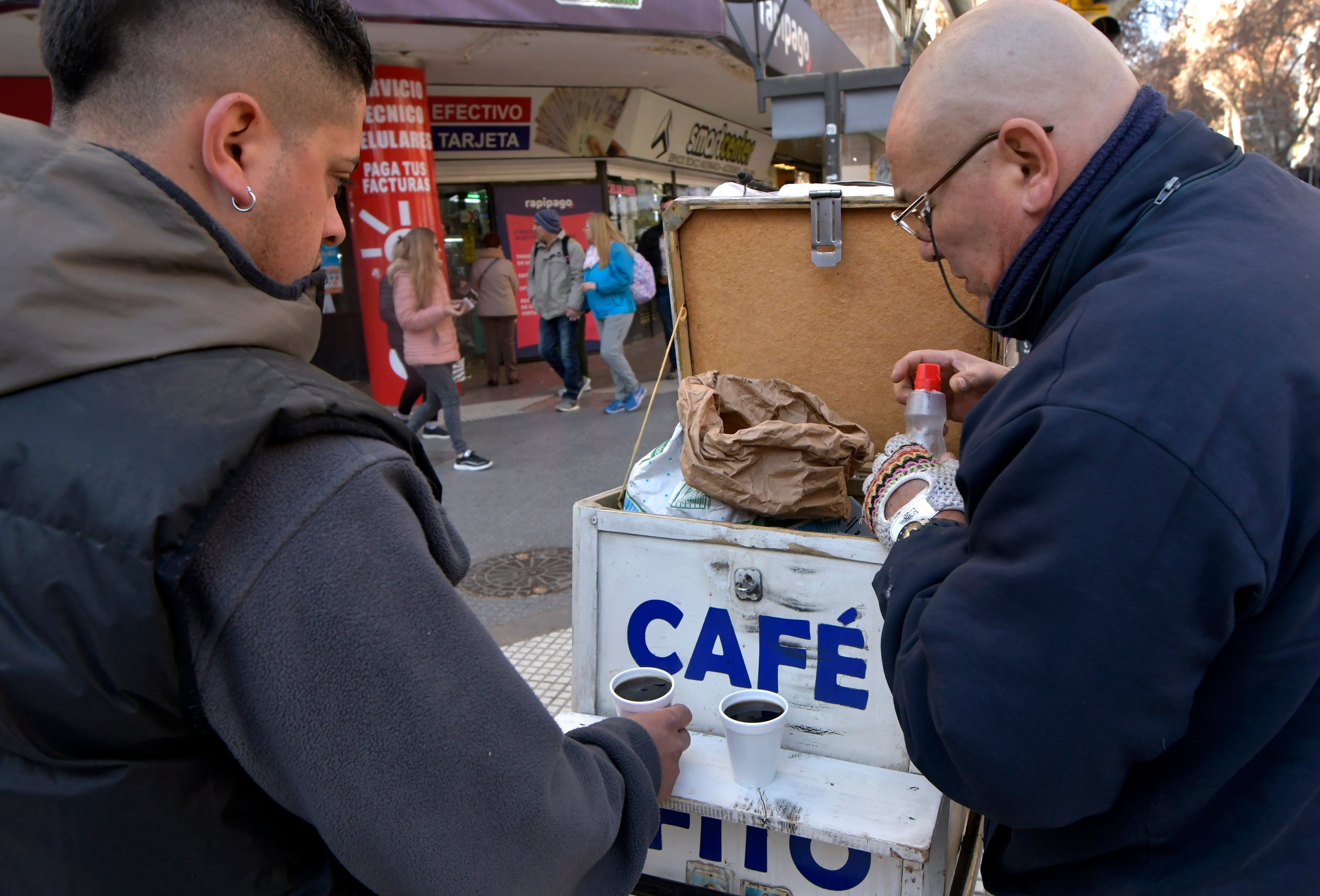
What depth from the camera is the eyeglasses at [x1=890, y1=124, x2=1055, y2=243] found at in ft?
4.15

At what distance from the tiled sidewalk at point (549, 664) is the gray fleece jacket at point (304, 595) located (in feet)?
8.46

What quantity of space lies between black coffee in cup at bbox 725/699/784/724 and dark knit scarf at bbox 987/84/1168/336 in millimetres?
914

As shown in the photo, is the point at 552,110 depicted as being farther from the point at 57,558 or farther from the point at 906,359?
the point at 57,558

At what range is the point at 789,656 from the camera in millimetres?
1861

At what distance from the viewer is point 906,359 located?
2068 millimetres

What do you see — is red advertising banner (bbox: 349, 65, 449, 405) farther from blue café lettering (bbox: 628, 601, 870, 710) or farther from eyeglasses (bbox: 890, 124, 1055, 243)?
eyeglasses (bbox: 890, 124, 1055, 243)

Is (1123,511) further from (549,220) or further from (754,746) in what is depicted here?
(549,220)

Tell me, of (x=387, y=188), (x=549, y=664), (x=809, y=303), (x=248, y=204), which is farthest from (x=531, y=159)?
(x=248, y=204)

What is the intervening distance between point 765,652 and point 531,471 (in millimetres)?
5285

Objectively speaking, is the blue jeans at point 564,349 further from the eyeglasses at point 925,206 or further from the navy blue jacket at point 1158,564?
the navy blue jacket at point 1158,564

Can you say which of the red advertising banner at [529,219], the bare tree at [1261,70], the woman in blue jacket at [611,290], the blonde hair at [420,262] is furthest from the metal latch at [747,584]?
the bare tree at [1261,70]

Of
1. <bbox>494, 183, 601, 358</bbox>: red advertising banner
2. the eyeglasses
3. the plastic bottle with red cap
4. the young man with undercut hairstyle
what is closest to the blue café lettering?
the plastic bottle with red cap

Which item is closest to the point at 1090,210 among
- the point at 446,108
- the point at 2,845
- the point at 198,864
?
the point at 198,864

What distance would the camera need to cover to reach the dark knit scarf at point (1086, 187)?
119 centimetres
